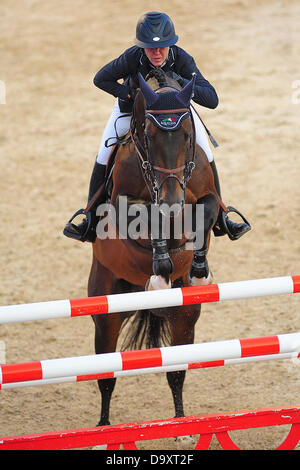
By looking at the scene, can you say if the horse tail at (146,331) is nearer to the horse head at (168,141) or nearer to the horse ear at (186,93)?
the horse head at (168,141)

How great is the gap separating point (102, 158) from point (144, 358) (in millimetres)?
2009

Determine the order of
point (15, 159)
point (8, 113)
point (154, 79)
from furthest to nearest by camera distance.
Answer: point (8, 113)
point (15, 159)
point (154, 79)

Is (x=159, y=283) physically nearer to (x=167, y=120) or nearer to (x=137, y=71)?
(x=167, y=120)

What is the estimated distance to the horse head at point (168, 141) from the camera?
177 inches

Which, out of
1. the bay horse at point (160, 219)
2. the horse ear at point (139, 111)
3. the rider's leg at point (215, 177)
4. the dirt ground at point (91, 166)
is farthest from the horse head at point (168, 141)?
the dirt ground at point (91, 166)

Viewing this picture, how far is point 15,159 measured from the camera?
1115cm

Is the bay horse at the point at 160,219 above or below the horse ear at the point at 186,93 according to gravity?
below

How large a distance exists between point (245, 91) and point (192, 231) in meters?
8.12

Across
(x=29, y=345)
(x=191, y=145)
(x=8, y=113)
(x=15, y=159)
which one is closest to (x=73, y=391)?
(x=29, y=345)

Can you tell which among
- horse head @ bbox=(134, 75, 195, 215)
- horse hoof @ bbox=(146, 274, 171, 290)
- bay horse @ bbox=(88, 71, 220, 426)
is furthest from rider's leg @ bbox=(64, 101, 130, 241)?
horse hoof @ bbox=(146, 274, 171, 290)

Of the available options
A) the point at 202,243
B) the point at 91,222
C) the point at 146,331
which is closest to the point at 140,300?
the point at 202,243

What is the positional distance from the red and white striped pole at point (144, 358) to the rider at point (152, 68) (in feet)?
4.55

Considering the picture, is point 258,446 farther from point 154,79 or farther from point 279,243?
point 279,243

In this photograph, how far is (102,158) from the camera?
573cm
